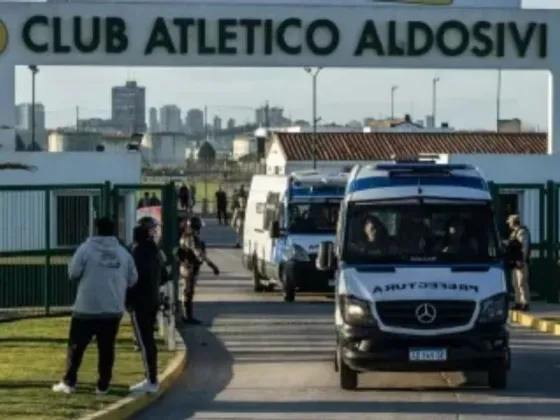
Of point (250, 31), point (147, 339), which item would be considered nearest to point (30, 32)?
point (250, 31)

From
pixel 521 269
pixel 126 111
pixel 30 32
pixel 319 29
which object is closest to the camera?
pixel 521 269

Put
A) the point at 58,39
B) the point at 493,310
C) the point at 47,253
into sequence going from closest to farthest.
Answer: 1. the point at 493,310
2. the point at 47,253
3. the point at 58,39

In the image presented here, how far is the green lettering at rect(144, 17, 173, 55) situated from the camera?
32812mm

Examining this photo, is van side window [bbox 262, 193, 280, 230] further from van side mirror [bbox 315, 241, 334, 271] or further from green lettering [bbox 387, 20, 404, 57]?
van side mirror [bbox 315, 241, 334, 271]

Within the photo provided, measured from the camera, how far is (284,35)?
109 feet

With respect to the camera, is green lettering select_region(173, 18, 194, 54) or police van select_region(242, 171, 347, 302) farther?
green lettering select_region(173, 18, 194, 54)

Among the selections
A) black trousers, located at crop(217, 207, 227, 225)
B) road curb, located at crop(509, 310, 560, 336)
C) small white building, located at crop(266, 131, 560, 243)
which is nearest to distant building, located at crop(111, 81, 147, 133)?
small white building, located at crop(266, 131, 560, 243)

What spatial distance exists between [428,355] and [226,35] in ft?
57.3

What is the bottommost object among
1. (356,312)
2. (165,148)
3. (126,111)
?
(356,312)

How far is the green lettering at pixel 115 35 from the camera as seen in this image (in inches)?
1288

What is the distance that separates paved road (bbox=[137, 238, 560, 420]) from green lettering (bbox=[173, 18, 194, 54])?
28.6ft

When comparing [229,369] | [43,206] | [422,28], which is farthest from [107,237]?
[422,28]

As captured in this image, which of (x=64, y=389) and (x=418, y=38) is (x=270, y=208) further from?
(x=64, y=389)

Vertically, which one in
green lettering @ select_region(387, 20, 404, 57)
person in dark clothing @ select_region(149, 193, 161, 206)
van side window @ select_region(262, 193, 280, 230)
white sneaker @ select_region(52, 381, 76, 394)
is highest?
green lettering @ select_region(387, 20, 404, 57)
